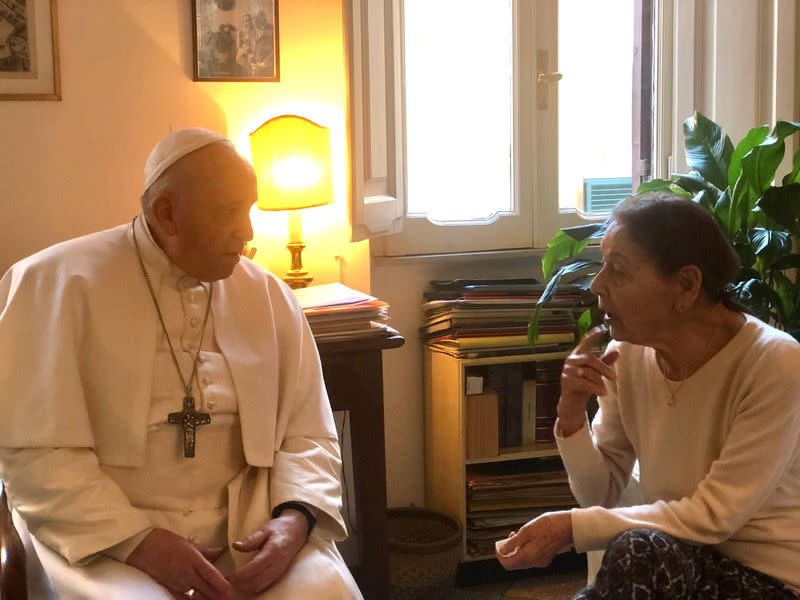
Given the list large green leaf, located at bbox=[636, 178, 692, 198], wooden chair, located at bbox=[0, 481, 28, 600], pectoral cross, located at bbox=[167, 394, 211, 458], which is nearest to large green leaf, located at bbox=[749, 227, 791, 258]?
large green leaf, located at bbox=[636, 178, 692, 198]

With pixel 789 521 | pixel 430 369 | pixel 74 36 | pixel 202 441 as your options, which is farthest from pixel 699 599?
pixel 74 36

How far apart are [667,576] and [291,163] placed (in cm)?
141

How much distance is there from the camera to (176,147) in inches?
74.0

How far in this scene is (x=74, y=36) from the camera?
2523 millimetres

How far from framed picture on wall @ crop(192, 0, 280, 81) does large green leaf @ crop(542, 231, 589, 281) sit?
0.84 m

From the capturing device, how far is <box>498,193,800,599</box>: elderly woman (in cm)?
168

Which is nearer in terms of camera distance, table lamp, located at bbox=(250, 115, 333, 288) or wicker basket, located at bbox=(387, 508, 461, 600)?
table lamp, located at bbox=(250, 115, 333, 288)

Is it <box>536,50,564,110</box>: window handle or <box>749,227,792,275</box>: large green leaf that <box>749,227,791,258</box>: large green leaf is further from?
<box>536,50,564,110</box>: window handle

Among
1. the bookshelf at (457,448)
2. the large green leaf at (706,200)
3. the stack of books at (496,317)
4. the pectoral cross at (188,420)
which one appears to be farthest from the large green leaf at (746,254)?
the pectoral cross at (188,420)

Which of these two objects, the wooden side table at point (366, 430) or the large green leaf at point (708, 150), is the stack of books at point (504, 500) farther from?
the large green leaf at point (708, 150)

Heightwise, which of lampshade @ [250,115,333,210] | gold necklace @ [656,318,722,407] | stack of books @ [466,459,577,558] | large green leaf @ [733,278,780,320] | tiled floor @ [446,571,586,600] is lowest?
tiled floor @ [446,571,586,600]

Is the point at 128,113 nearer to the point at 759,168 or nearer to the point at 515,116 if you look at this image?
the point at 515,116

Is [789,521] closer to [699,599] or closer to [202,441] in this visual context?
[699,599]

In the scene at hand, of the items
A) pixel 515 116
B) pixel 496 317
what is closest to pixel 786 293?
pixel 496 317
